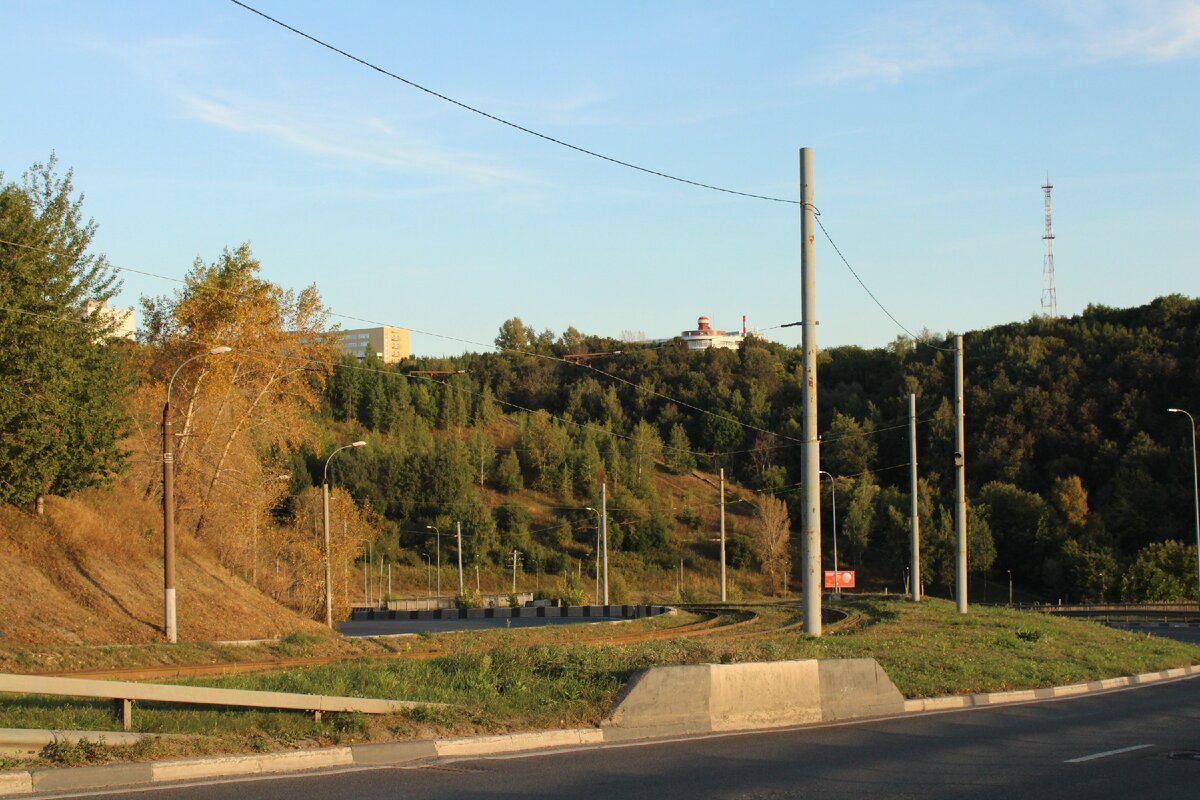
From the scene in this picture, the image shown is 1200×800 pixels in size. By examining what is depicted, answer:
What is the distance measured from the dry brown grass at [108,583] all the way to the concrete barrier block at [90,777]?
748 inches

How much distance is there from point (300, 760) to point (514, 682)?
350 centimetres

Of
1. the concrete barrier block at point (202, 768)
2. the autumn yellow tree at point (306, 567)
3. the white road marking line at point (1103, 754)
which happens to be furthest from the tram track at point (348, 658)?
the autumn yellow tree at point (306, 567)

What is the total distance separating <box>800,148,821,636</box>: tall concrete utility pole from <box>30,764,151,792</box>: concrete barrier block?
11669mm

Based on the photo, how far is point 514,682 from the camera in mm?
13164

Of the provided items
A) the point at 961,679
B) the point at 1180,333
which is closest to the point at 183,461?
the point at 961,679

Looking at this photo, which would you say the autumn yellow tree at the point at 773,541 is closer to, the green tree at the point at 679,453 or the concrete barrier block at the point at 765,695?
the green tree at the point at 679,453

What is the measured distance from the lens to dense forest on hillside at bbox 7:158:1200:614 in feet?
145

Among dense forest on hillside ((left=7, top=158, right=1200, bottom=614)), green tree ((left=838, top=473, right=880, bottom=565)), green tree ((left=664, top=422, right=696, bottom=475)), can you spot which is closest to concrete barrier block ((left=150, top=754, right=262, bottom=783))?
dense forest on hillside ((left=7, top=158, right=1200, bottom=614))

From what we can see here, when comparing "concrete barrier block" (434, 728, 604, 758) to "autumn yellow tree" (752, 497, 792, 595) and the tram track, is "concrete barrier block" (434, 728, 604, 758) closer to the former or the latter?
the tram track

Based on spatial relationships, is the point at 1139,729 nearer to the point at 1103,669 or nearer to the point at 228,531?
the point at 1103,669

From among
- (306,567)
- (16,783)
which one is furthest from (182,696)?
(306,567)

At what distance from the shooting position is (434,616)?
197 ft

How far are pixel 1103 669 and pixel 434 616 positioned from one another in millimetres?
43929

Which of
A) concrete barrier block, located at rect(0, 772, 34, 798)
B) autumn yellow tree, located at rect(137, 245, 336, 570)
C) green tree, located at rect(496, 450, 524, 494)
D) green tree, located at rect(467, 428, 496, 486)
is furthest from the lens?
green tree, located at rect(496, 450, 524, 494)
